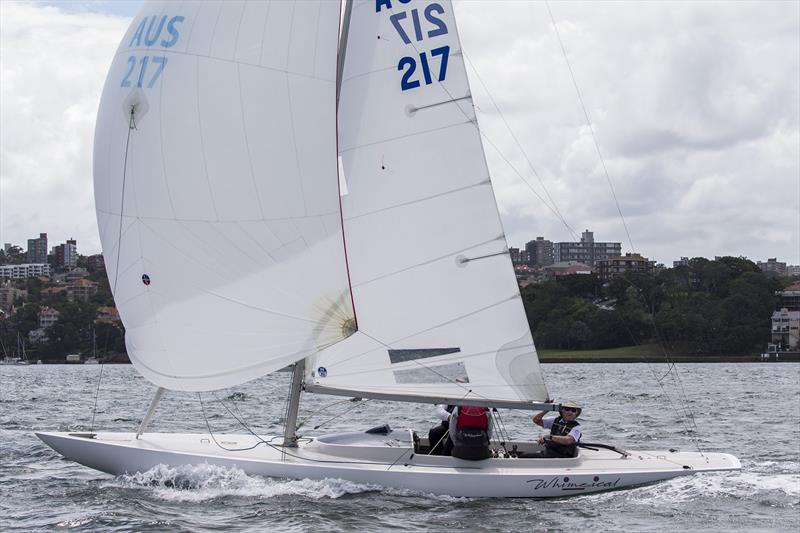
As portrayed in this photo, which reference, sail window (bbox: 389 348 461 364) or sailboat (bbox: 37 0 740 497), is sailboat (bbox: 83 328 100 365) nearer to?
sailboat (bbox: 37 0 740 497)

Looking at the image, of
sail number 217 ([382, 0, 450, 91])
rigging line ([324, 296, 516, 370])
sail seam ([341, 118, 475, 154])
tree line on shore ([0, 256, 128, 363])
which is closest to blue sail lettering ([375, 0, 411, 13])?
sail number 217 ([382, 0, 450, 91])

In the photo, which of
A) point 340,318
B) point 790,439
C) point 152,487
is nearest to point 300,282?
point 340,318

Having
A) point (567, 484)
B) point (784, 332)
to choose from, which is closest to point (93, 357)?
point (784, 332)

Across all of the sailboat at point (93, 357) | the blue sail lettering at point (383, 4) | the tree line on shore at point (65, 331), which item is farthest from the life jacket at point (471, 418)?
the sailboat at point (93, 357)

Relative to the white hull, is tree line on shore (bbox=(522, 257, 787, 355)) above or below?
above

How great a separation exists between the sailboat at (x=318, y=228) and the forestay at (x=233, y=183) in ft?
0.06

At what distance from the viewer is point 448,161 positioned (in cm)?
1270

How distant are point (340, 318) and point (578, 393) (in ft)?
81.6

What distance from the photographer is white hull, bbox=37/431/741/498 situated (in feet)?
40.3

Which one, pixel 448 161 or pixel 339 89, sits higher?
pixel 339 89

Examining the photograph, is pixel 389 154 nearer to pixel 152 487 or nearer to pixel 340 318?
pixel 340 318

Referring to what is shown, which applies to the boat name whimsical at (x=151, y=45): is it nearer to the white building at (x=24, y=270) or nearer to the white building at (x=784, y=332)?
the white building at (x=784, y=332)

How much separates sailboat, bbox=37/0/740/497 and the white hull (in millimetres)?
25

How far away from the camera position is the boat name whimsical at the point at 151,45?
1226 centimetres
